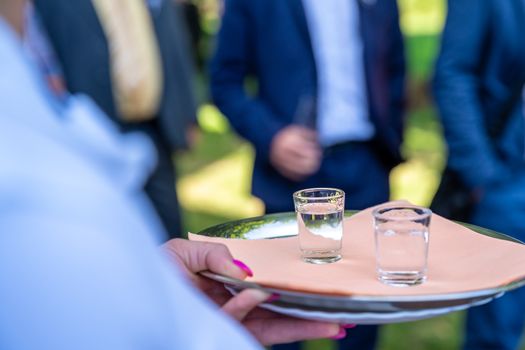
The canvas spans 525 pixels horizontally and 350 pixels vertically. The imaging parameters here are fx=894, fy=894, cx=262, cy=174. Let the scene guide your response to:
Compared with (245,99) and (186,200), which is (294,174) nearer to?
(245,99)

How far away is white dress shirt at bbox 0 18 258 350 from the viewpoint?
2.16 feet

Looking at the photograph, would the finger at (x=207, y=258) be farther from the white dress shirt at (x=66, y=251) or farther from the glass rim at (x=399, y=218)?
the white dress shirt at (x=66, y=251)

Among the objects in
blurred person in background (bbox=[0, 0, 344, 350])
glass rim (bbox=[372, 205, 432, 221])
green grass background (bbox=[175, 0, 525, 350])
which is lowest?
green grass background (bbox=[175, 0, 525, 350])

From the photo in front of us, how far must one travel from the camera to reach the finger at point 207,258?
1.40 m

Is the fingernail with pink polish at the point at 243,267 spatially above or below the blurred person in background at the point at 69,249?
below

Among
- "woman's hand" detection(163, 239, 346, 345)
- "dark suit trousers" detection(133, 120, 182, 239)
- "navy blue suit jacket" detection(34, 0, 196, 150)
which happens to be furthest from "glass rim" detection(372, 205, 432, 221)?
"dark suit trousers" detection(133, 120, 182, 239)

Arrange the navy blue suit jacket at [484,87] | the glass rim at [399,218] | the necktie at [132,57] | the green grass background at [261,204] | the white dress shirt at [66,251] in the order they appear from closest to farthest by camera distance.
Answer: the white dress shirt at [66,251] → the glass rim at [399,218] → the navy blue suit jacket at [484,87] → the necktie at [132,57] → the green grass background at [261,204]

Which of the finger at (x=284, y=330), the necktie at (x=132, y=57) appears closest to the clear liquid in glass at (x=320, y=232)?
the finger at (x=284, y=330)

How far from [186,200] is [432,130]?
3449mm

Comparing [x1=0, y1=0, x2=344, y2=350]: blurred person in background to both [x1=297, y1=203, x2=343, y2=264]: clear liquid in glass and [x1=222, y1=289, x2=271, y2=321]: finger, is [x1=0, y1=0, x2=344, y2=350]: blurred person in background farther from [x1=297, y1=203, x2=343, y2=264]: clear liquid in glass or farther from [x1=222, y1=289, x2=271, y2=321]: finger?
[x1=297, y1=203, x2=343, y2=264]: clear liquid in glass

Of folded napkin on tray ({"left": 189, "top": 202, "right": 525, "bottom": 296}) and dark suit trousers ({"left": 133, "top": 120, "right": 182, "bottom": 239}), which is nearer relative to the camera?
folded napkin on tray ({"left": 189, "top": 202, "right": 525, "bottom": 296})

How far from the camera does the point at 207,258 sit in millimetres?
1445

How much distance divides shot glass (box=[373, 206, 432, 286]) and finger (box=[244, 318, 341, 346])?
0.40 ft

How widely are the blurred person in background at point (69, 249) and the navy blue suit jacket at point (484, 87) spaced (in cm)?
247
